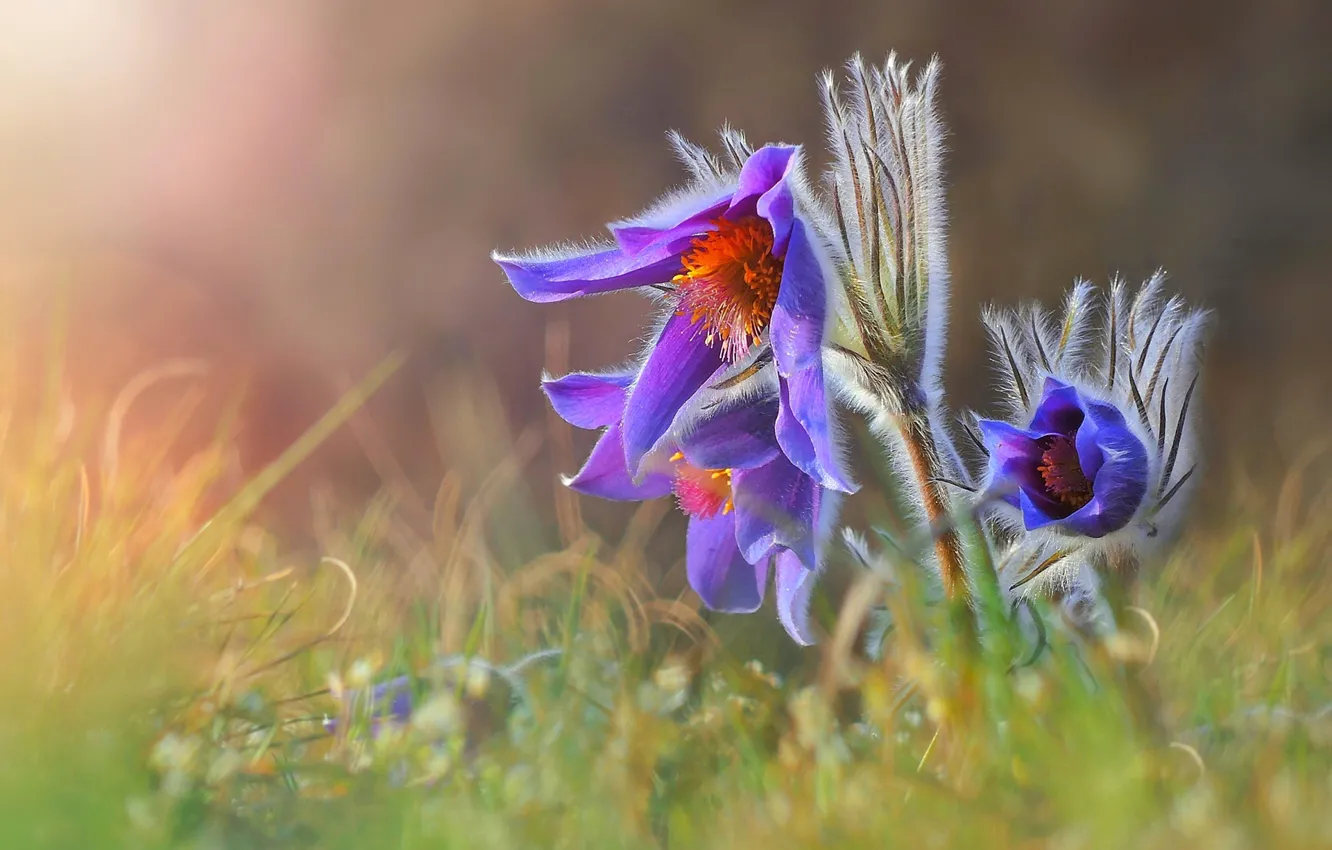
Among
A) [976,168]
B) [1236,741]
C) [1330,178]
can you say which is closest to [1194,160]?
[1330,178]

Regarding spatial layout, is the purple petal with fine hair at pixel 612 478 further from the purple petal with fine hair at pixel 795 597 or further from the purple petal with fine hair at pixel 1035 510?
the purple petal with fine hair at pixel 1035 510

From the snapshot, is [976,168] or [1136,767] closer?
[1136,767]

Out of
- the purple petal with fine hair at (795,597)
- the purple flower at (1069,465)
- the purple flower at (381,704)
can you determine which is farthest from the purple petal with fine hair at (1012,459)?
the purple flower at (381,704)

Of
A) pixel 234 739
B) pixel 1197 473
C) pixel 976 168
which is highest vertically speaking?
pixel 976 168

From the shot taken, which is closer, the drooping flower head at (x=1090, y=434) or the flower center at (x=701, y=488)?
the drooping flower head at (x=1090, y=434)

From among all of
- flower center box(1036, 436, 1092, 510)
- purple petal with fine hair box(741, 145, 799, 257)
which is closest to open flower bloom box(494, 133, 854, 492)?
purple petal with fine hair box(741, 145, 799, 257)

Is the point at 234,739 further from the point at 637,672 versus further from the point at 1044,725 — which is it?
the point at 1044,725
